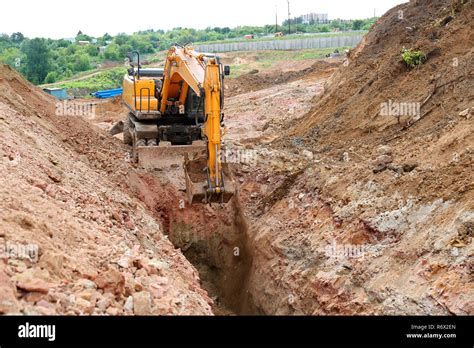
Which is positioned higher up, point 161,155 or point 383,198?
point 161,155

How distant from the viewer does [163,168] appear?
15711 millimetres

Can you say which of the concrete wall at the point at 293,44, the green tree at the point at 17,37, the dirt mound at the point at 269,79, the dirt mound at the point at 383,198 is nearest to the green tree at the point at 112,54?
the concrete wall at the point at 293,44

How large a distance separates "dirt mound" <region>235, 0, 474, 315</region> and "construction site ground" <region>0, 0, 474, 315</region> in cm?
3

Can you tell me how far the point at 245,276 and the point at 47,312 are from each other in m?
8.12

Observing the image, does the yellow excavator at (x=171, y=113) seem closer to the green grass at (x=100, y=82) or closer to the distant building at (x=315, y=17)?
the green grass at (x=100, y=82)

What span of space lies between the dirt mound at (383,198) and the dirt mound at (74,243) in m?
2.31

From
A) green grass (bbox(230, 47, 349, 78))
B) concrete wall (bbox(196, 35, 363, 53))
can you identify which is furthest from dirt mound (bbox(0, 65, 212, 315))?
concrete wall (bbox(196, 35, 363, 53))

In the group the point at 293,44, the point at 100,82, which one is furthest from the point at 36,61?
the point at 293,44

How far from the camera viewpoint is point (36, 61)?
61219mm

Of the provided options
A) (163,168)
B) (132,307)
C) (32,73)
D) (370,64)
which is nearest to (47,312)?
(132,307)

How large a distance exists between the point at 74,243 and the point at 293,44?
56.8 m

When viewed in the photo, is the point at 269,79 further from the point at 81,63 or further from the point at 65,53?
the point at 65,53

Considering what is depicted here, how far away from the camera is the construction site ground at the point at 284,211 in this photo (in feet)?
24.7

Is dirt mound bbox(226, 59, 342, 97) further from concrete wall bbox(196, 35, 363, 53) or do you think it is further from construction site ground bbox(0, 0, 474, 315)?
concrete wall bbox(196, 35, 363, 53)
